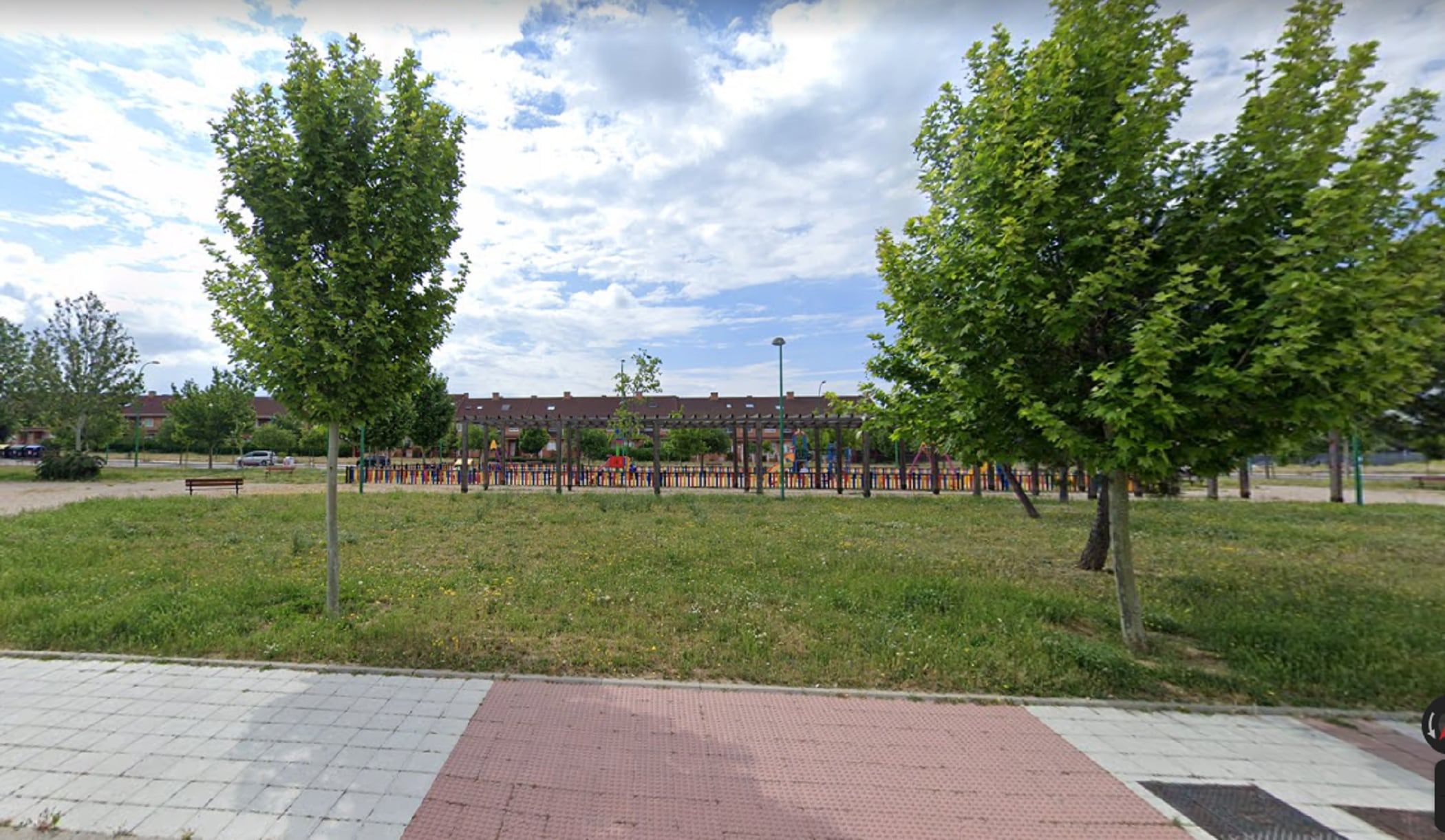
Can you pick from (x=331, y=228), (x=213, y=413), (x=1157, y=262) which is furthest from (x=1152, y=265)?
(x=213, y=413)

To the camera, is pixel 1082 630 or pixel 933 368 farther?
pixel 1082 630

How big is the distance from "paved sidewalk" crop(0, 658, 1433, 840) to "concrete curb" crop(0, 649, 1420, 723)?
74 mm

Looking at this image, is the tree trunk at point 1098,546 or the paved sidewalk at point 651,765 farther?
the tree trunk at point 1098,546

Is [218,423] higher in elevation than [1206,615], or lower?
higher

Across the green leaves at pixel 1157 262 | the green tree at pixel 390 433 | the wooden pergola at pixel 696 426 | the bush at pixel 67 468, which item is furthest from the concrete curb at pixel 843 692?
the bush at pixel 67 468

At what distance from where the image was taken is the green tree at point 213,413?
122 ft

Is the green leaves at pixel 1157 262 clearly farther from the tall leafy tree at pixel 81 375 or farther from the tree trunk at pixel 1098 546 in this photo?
the tall leafy tree at pixel 81 375

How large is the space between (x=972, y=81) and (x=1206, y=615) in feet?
21.3

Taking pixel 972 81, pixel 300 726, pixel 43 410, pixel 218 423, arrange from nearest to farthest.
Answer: pixel 300 726 < pixel 972 81 < pixel 43 410 < pixel 218 423

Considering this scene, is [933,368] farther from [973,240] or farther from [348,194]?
[348,194]

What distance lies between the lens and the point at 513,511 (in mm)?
15898

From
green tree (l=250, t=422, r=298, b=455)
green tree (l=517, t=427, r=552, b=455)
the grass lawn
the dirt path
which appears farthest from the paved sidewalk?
green tree (l=250, t=422, r=298, b=455)

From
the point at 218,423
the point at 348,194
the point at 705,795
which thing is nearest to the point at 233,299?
the point at 348,194

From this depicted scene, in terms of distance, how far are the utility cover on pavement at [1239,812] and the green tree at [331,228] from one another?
22.4ft
